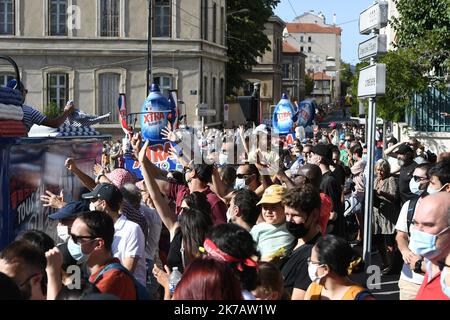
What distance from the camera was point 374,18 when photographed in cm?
791

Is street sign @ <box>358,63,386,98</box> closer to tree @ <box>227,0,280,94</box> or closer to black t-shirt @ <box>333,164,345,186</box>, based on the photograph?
black t-shirt @ <box>333,164,345,186</box>

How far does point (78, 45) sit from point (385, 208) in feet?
107

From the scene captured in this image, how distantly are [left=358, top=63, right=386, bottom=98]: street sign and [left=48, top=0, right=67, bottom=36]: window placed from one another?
120 feet

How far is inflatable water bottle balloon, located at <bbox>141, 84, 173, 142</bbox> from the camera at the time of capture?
17688 millimetres

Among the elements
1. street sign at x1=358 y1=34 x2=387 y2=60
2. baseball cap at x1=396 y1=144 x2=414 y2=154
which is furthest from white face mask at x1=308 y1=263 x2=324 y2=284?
baseball cap at x1=396 y1=144 x2=414 y2=154

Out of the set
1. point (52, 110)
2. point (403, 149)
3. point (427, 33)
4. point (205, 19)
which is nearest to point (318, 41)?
point (205, 19)

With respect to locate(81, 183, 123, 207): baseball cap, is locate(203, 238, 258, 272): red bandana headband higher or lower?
lower

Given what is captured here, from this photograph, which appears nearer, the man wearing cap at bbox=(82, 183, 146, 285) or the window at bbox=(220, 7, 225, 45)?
the man wearing cap at bbox=(82, 183, 146, 285)

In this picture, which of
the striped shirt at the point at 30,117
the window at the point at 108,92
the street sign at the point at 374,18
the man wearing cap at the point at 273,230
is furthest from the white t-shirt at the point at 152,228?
the window at the point at 108,92

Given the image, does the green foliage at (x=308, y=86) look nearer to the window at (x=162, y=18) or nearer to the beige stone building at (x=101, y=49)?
the window at (x=162, y=18)

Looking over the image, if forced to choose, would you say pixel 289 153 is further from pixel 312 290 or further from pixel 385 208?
pixel 312 290

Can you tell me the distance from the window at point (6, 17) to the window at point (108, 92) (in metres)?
4.78

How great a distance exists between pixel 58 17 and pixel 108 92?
13.8ft

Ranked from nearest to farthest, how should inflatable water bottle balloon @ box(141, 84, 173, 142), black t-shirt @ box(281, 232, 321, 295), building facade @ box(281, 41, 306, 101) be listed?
black t-shirt @ box(281, 232, 321, 295), inflatable water bottle balloon @ box(141, 84, 173, 142), building facade @ box(281, 41, 306, 101)
